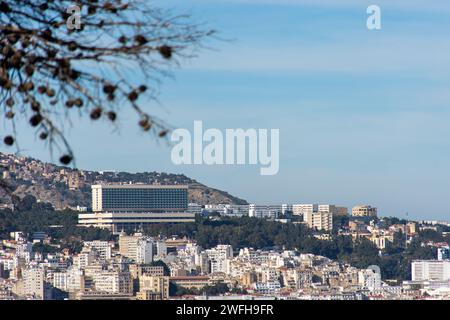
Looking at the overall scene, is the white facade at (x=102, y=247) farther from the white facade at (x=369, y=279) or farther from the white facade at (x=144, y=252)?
the white facade at (x=369, y=279)

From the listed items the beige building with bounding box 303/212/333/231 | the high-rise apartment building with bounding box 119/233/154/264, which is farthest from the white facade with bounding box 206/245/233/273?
the beige building with bounding box 303/212/333/231

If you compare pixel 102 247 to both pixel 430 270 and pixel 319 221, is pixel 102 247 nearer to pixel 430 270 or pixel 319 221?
pixel 319 221

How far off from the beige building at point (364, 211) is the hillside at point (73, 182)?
9837 millimetres

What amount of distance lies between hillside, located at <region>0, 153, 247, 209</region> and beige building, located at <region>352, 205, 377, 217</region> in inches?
387

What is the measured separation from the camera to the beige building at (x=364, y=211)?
124531mm

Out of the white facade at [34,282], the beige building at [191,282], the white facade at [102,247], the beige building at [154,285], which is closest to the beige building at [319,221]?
the white facade at [102,247]

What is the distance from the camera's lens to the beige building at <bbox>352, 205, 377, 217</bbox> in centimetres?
12453

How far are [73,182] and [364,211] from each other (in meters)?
25.5

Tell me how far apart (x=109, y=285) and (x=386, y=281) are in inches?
830

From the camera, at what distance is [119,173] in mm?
123375

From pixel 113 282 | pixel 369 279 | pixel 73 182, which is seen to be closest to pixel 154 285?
pixel 113 282

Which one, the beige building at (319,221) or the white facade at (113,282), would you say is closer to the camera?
the white facade at (113,282)

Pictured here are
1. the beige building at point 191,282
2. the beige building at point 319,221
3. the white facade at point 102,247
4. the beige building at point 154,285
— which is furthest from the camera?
the beige building at point 319,221
